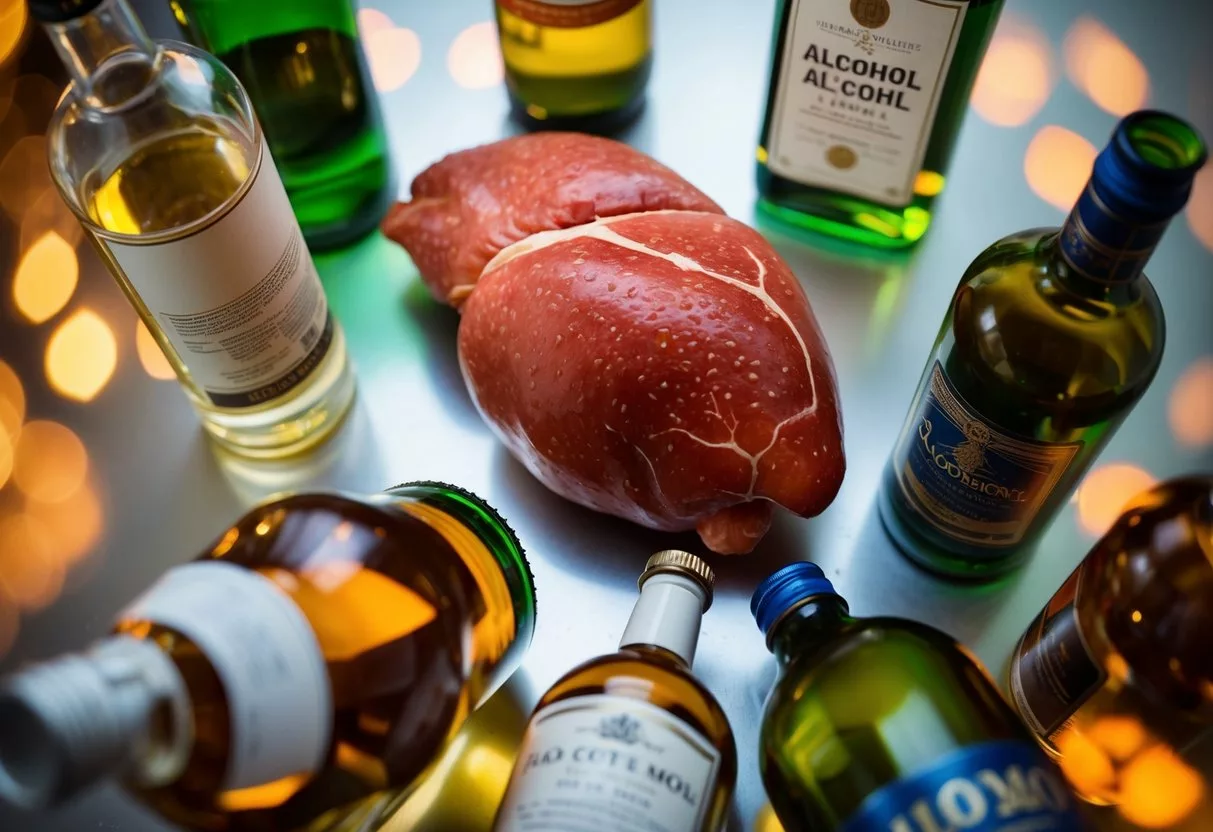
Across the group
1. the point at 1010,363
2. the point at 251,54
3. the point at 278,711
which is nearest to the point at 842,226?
the point at 1010,363

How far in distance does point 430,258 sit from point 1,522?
353 millimetres

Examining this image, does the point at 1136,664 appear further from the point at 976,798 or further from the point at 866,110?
the point at 866,110

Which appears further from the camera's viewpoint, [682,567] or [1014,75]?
[1014,75]

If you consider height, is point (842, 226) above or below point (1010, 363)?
below

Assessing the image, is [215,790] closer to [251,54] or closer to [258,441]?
[258,441]

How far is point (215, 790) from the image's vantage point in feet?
1.38

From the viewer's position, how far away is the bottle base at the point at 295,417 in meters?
0.67

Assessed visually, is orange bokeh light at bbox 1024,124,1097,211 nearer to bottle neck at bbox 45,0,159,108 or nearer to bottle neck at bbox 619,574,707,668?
bottle neck at bbox 619,574,707,668

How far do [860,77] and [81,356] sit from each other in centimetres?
60

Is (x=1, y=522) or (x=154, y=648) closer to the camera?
(x=154, y=648)

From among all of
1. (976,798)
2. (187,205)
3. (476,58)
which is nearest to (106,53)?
(187,205)

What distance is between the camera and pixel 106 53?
21.0 inches

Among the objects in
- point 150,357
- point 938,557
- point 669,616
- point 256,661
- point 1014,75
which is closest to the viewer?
point 256,661

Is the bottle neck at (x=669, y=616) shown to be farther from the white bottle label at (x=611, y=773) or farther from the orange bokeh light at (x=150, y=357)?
the orange bokeh light at (x=150, y=357)
